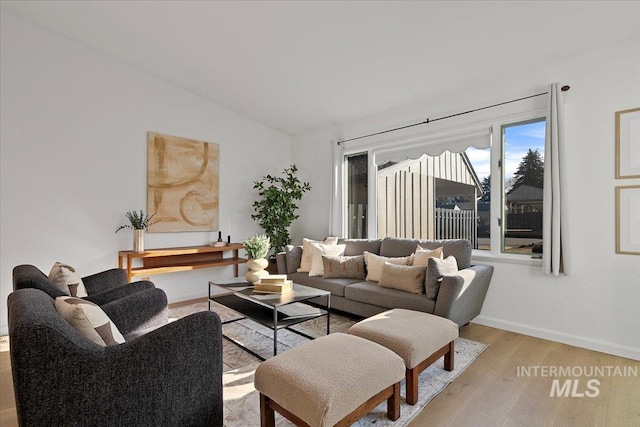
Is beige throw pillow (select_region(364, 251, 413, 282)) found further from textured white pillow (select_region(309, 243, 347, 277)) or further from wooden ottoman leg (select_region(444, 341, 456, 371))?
wooden ottoman leg (select_region(444, 341, 456, 371))

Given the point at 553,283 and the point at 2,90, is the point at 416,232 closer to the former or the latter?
the point at 553,283

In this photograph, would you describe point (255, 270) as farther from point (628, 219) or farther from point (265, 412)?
point (628, 219)

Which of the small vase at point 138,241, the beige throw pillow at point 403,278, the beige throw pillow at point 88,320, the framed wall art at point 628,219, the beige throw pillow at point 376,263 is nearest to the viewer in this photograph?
the beige throw pillow at point 88,320

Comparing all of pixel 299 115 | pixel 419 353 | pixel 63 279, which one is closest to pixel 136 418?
pixel 63 279

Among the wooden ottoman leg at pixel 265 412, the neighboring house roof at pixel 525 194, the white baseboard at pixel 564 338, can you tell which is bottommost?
the white baseboard at pixel 564 338

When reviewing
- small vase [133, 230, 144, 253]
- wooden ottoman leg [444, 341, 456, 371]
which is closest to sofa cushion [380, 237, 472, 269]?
wooden ottoman leg [444, 341, 456, 371]

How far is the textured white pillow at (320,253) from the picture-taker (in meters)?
3.78

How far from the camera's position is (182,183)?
432 centimetres

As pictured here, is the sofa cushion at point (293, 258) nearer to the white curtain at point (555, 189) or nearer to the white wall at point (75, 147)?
the white wall at point (75, 147)

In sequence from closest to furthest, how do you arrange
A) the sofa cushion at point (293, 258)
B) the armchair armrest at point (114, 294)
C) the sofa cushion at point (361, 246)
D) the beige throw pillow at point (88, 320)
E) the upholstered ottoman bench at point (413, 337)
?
the beige throw pillow at point (88, 320)
the upholstered ottoman bench at point (413, 337)
the armchair armrest at point (114, 294)
the sofa cushion at point (361, 246)
the sofa cushion at point (293, 258)

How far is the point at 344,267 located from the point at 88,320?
261 cm

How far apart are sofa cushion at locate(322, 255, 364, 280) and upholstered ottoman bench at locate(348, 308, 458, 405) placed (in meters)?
1.22

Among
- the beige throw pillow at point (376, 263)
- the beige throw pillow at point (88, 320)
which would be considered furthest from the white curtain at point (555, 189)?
the beige throw pillow at point (88, 320)

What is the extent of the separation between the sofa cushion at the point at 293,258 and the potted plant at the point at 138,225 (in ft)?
5.50
